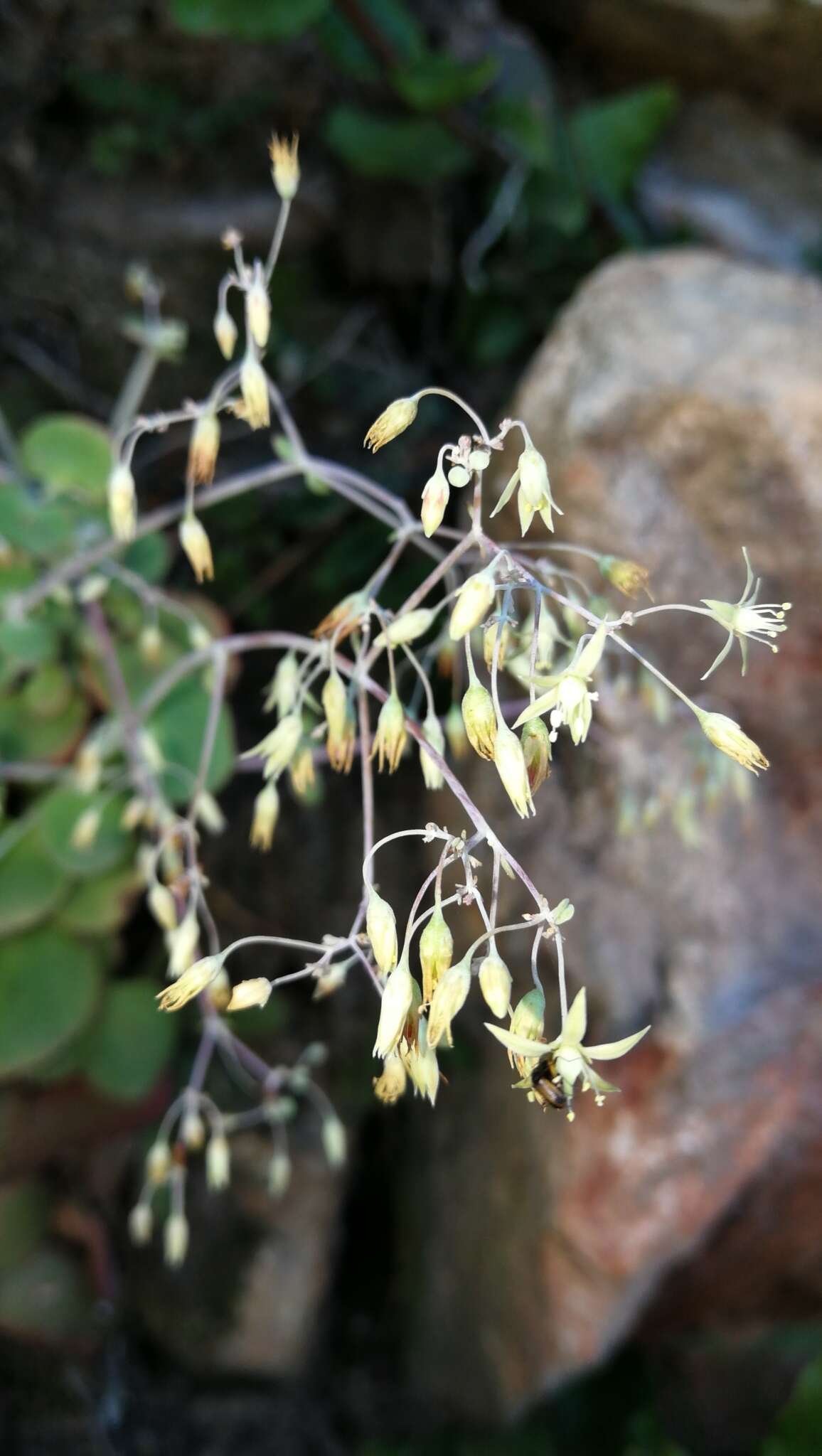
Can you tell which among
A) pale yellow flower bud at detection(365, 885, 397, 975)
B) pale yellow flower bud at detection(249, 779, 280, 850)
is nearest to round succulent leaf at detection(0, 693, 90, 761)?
pale yellow flower bud at detection(249, 779, 280, 850)

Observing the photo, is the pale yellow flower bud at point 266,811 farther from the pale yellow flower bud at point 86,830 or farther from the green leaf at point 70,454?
the green leaf at point 70,454

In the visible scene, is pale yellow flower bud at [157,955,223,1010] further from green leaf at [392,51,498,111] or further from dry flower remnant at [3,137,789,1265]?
green leaf at [392,51,498,111]

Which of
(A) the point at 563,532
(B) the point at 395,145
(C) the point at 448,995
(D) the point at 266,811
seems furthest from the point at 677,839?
(B) the point at 395,145

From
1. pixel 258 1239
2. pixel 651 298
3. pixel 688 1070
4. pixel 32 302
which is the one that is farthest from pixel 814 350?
pixel 258 1239

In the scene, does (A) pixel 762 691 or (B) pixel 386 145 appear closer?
(A) pixel 762 691

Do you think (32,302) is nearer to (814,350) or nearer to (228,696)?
(228,696)

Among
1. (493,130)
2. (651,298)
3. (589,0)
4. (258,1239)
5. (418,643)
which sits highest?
(589,0)
